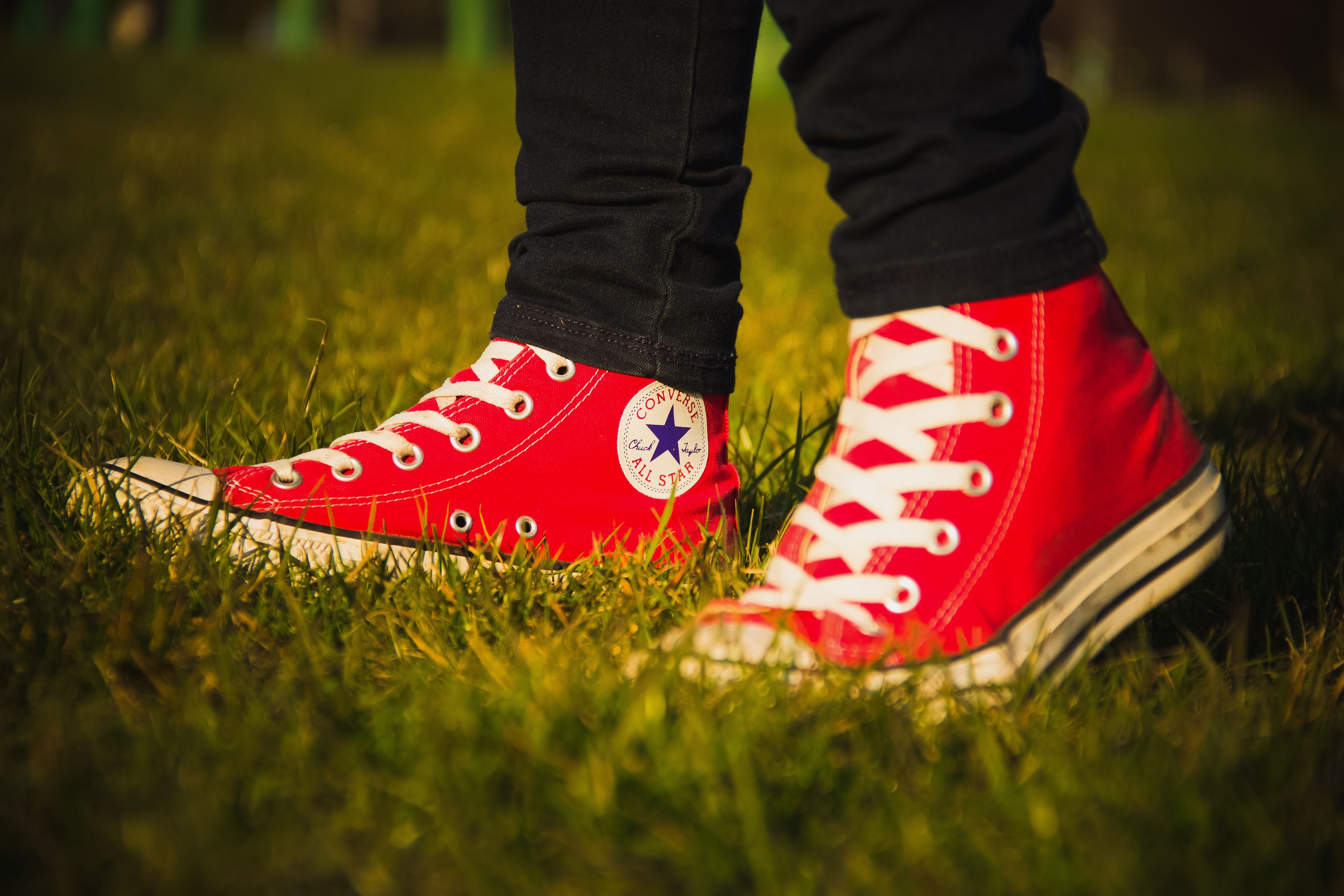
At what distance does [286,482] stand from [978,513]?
907 mm

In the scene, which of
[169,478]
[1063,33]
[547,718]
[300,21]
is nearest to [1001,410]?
[547,718]

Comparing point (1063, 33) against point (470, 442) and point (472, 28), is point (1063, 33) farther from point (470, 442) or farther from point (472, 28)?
point (470, 442)

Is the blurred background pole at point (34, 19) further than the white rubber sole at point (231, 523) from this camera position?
Yes

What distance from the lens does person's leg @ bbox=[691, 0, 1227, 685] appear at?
0.93m

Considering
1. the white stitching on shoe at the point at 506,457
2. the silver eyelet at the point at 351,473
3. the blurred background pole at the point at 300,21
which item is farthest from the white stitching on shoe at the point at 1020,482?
the blurred background pole at the point at 300,21

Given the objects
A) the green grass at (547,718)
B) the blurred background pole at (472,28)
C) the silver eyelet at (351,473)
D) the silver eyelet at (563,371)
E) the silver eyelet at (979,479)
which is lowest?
the green grass at (547,718)

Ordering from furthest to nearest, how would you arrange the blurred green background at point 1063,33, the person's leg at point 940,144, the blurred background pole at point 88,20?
the blurred green background at point 1063,33, the blurred background pole at point 88,20, the person's leg at point 940,144

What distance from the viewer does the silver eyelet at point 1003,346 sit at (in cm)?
101

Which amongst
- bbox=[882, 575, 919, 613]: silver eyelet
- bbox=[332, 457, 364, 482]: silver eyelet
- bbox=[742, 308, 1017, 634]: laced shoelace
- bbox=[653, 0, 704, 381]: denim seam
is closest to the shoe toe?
bbox=[332, 457, 364, 482]: silver eyelet

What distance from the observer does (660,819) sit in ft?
2.63

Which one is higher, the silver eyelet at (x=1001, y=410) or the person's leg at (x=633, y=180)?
the person's leg at (x=633, y=180)

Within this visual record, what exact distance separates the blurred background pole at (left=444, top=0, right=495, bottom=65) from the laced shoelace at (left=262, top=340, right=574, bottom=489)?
61.4 feet

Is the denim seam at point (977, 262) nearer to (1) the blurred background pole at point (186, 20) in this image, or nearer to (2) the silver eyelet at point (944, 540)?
(2) the silver eyelet at point (944, 540)

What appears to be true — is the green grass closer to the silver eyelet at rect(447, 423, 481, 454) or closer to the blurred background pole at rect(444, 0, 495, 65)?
the silver eyelet at rect(447, 423, 481, 454)
